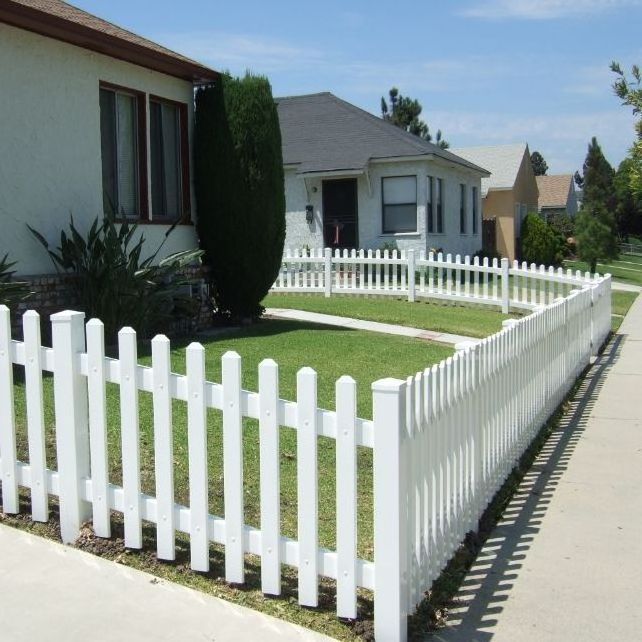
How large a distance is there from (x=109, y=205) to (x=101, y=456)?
273 inches

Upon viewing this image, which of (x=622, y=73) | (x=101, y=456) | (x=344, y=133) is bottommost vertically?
(x=101, y=456)

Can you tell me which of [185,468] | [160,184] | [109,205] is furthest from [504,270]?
[185,468]

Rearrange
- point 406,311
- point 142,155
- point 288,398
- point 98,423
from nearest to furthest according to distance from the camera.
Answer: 1. point 98,423
2. point 288,398
3. point 142,155
4. point 406,311

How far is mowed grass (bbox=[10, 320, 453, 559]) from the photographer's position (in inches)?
203

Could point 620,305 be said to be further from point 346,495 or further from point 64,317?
point 346,495

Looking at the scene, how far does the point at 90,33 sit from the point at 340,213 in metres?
15.1

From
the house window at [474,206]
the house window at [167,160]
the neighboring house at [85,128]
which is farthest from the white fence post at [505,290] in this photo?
the house window at [474,206]

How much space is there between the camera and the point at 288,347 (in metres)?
10.5

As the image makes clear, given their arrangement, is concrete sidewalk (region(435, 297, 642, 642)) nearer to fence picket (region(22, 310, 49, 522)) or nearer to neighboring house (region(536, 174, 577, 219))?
fence picket (region(22, 310, 49, 522))

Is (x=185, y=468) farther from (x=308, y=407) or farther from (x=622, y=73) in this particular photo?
(x=622, y=73)

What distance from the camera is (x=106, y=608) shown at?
3869mm

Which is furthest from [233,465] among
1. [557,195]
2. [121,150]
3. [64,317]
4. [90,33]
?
[557,195]

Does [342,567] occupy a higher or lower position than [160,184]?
lower

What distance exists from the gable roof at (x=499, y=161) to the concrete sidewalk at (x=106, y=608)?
113 ft
